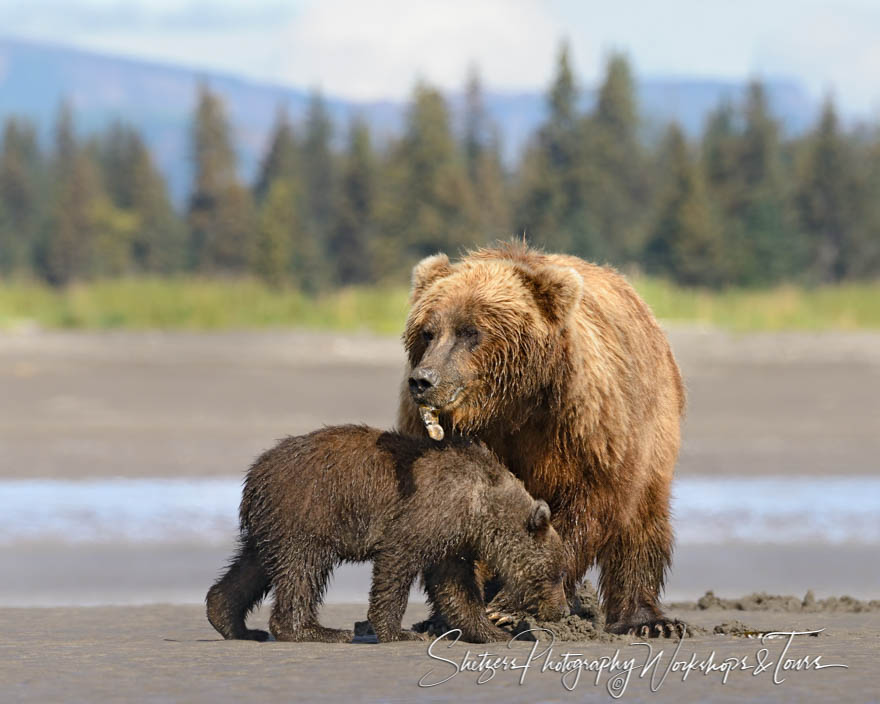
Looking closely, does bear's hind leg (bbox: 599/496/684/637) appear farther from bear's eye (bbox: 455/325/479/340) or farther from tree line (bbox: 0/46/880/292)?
tree line (bbox: 0/46/880/292)

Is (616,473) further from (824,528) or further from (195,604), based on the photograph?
Result: (824,528)

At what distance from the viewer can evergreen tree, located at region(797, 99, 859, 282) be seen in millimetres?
57594

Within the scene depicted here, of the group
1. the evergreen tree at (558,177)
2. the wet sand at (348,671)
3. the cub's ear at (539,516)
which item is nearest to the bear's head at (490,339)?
the cub's ear at (539,516)

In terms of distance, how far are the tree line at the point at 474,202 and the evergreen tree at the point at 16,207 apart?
0.11 m

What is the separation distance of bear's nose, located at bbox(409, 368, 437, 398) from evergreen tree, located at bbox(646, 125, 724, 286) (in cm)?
4573

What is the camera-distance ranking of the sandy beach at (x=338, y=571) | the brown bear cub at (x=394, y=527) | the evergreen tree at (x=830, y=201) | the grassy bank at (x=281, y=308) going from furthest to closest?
the evergreen tree at (x=830, y=201), the grassy bank at (x=281, y=308), the brown bear cub at (x=394, y=527), the sandy beach at (x=338, y=571)

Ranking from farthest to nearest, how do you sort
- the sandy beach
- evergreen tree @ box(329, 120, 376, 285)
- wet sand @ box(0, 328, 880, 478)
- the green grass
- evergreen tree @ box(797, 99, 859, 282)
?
1. evergreen tree @ box(329, 120, 376, 285)
2. evergreen tree @ box(797, 99, 859, 282)
3. the green grass
4. wet sand @ box(0, 328, 880, 478)
5. the sandy beach

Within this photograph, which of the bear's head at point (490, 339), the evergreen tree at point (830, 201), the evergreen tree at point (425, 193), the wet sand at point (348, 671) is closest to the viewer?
the wet sand at point (348, 671)

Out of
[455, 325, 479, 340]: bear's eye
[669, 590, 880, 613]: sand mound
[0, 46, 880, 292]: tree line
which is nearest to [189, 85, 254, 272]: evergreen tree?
[0, 46, 880, 292]: tree line

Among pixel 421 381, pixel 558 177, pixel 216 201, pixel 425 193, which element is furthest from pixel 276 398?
pixel 216 201

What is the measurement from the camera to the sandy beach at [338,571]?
5070 mm

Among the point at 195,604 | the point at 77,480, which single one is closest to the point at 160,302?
the point at 77,480

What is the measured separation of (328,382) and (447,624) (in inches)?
534

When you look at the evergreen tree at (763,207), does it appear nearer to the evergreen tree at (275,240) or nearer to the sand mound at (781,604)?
the evergreen tree at (275,240)
